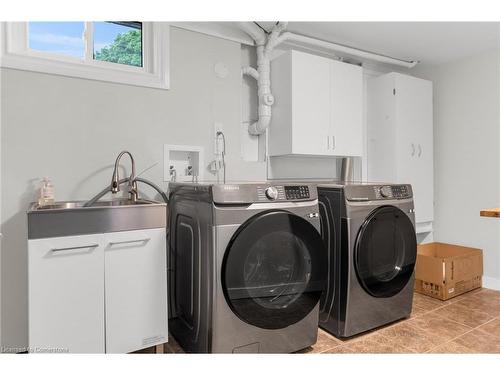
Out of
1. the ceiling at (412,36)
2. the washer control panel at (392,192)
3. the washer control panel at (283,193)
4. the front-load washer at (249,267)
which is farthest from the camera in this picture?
the ceiling at (412,36)

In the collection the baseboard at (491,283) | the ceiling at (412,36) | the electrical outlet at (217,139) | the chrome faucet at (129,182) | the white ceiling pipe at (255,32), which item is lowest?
the baseboard at (491,283)

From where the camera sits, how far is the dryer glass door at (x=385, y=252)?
82.7 inches

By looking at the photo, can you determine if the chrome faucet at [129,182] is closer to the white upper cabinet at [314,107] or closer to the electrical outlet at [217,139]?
the electrical outlet at [217,139]

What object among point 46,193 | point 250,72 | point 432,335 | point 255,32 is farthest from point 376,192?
point 46,193

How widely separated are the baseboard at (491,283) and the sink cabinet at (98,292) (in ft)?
9.88

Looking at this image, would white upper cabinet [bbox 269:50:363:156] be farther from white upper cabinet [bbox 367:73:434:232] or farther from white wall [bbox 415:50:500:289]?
white wall [bbox 415:50:500:289]

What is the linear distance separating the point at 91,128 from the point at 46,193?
0.49 metres

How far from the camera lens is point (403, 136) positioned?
331cm

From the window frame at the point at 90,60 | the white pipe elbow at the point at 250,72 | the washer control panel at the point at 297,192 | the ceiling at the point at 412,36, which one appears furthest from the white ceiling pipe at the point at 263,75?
the washer control panel at the point at 297,192

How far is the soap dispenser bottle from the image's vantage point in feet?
6.17

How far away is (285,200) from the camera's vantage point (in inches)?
72.6

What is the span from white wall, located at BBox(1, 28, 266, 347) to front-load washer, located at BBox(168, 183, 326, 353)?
0.60 m

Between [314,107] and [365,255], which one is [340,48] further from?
[365,255]

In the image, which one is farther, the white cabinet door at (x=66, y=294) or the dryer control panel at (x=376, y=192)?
the dryer control panel at (x=376, y=192)
